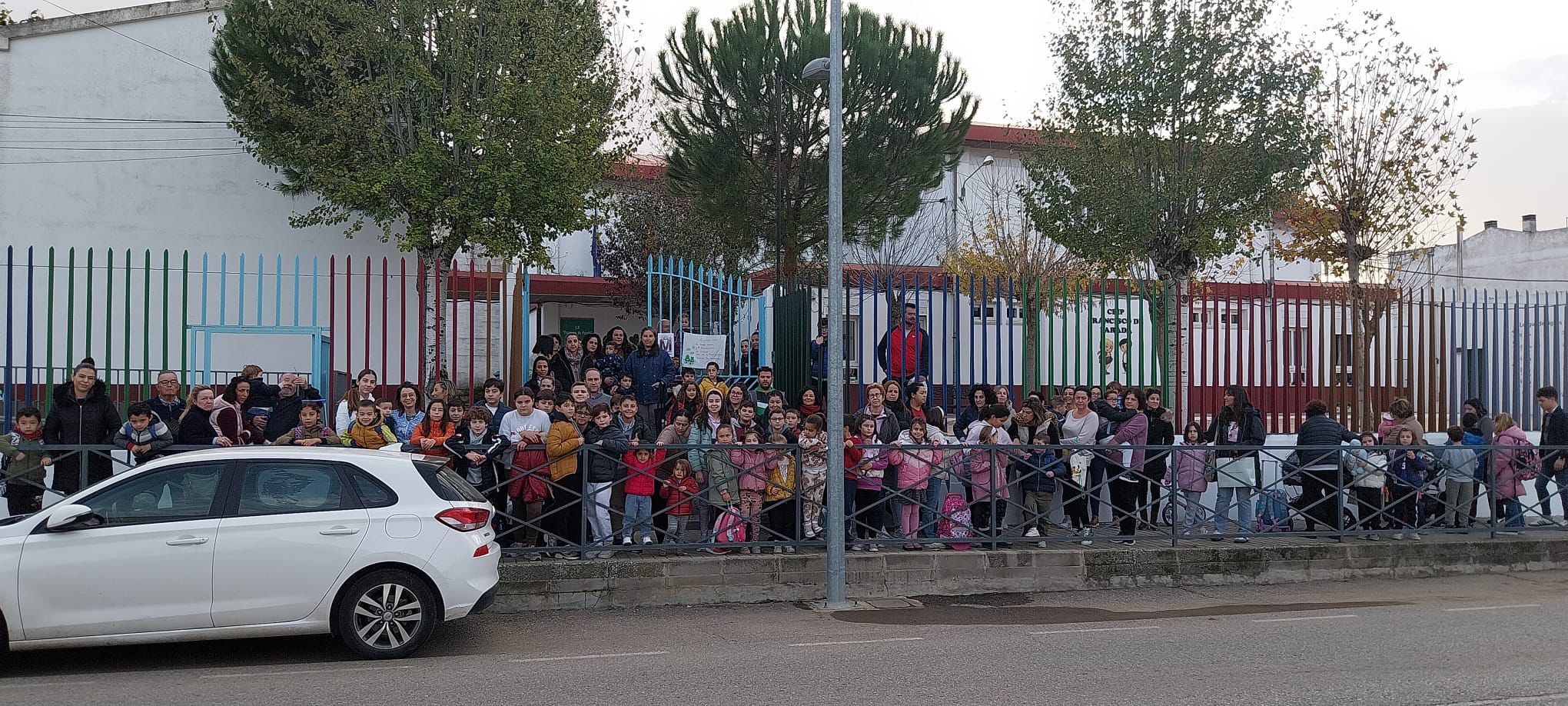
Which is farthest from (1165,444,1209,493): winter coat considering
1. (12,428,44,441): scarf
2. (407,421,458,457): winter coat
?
(12,428,44,441): scarf

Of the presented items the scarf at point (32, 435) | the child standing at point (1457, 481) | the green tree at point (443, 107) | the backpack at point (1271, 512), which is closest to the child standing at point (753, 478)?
Answer: the backpack at point (1271, 512)

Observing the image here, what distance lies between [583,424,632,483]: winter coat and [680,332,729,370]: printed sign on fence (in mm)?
3775

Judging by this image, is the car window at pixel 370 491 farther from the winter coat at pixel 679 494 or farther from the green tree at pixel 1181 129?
the green tree at pixel 1181 129

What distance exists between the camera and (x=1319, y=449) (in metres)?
12.2

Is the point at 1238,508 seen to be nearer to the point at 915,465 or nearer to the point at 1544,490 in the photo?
the point at 915,465

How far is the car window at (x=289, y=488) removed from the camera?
7805 mm

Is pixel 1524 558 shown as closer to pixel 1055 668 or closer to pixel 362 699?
pixel 1055 668

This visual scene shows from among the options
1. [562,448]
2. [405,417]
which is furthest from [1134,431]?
[405,417]

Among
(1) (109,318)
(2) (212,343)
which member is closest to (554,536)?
(1) (109,318)

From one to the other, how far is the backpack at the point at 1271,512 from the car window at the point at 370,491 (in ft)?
27.6

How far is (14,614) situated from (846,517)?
6523 mm

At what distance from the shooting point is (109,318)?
12.3 metres

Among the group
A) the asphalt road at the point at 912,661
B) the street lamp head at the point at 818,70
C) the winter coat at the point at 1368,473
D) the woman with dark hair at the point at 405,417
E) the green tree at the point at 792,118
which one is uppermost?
the green tree at the point at 792,118

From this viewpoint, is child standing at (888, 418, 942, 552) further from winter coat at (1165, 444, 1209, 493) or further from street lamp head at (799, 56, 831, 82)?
street lamp head at (799, 56, 831, 82)
